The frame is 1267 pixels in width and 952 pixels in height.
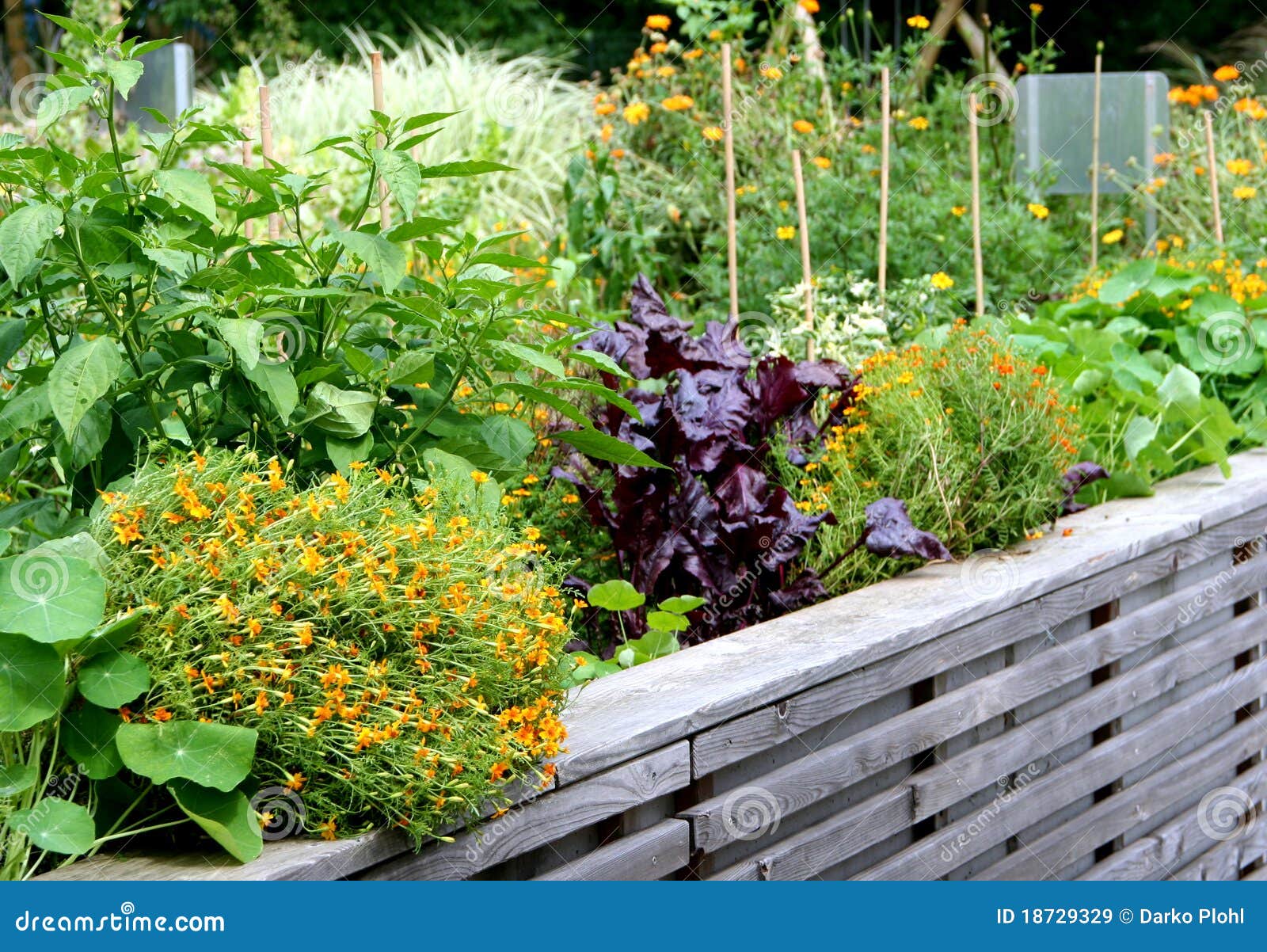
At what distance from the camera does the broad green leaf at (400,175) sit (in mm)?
1707

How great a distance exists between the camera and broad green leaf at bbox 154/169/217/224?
1.71 meters

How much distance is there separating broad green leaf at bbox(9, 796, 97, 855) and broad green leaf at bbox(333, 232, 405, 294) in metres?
0.74

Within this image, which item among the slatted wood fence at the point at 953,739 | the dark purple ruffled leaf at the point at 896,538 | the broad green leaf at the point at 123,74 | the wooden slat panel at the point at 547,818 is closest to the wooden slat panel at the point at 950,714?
the slatted wood fence at the point at 953,739

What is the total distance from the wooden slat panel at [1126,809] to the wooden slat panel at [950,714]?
315 millimetres

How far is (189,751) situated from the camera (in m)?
1.39

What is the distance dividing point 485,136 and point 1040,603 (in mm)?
4518

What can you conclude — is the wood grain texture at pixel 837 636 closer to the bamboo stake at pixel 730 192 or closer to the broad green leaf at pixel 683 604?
the broad green leaf at pixel 683 604

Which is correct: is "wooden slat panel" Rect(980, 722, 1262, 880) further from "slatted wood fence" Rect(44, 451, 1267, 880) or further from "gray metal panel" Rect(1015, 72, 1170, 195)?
"gray metal panel" Rect(1015, 72, 1170, 195)

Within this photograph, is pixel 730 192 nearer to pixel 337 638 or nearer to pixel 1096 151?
pixel 337 638

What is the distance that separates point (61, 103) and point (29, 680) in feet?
2.39
